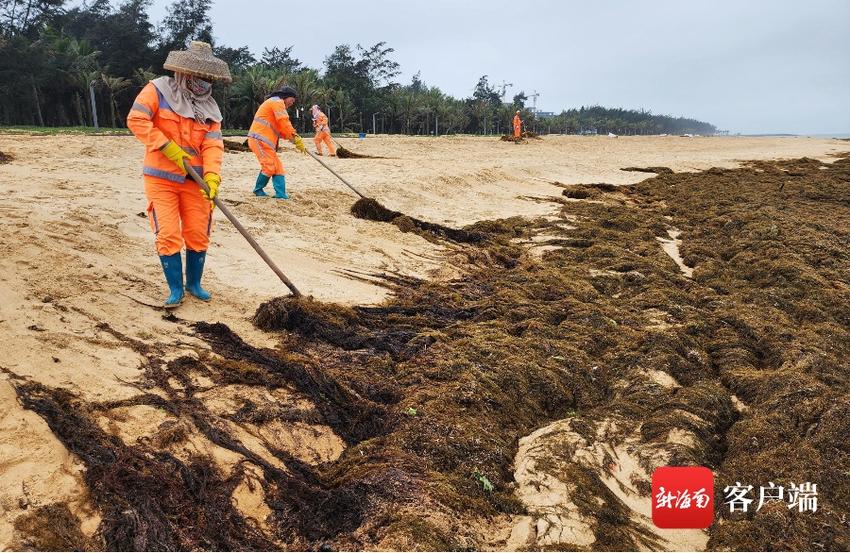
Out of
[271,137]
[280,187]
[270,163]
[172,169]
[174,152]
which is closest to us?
[174,152]

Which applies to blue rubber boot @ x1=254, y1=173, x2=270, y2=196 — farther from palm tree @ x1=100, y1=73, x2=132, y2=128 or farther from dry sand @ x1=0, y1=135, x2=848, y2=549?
palm tree @ x1=100, y1=73, x2=132, y2=128

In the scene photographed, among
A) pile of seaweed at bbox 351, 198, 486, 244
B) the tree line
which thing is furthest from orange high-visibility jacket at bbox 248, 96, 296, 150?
the tree line

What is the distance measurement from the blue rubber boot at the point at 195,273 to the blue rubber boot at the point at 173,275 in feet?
0.60

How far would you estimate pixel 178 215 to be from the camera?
4.02m

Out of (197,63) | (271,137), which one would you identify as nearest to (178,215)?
(197,63)

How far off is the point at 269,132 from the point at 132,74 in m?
22.5

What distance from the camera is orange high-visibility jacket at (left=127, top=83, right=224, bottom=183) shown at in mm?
3832

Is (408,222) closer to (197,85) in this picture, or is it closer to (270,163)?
(270,163)

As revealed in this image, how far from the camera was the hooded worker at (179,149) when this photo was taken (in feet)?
12.7

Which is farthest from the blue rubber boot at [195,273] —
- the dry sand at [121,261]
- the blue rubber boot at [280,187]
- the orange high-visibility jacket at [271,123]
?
the orange high-visibility jacket at [271,123]

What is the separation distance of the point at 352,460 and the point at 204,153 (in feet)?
8.66

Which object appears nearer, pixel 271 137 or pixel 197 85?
pixel 197 85

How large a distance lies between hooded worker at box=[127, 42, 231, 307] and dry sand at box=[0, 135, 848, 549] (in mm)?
481

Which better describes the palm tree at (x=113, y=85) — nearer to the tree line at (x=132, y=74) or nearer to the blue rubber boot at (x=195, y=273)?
the tree line at (x=132, y=74)
